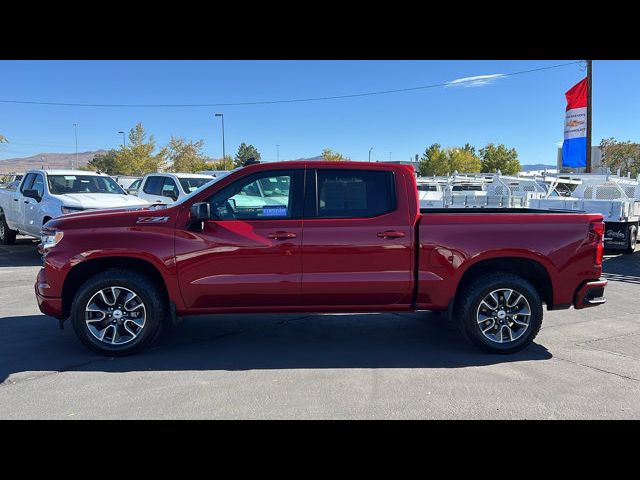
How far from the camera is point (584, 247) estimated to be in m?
5.04

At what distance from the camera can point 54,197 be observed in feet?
33.9

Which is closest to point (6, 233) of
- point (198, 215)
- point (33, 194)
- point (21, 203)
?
point (21, 203)

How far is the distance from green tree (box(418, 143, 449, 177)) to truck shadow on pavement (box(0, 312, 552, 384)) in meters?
55.1

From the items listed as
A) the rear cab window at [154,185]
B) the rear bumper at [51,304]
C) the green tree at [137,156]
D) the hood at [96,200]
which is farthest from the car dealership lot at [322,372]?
the green tree at [137,156]

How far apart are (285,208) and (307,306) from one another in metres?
1.01

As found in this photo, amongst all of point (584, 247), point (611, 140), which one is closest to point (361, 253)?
point (584, 247)

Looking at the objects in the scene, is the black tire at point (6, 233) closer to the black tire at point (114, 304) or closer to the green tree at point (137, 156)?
the black tire at point (114, 304)

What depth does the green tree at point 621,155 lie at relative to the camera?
2026 inches

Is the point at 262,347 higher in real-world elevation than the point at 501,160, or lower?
lower

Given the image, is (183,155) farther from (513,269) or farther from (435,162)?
(513,269)

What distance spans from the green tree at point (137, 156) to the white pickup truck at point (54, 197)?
40124mm

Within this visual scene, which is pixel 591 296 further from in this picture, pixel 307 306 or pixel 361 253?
pixel 307 306

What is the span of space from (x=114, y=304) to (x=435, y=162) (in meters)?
58.4
